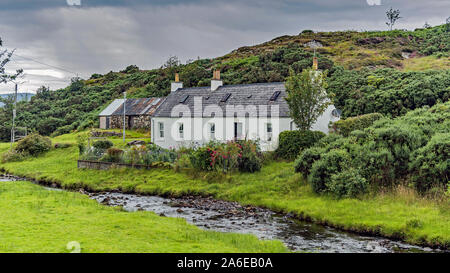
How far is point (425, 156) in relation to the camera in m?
19.5

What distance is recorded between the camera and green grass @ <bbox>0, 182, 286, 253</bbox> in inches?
441

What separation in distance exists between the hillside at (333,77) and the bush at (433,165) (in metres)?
16.2

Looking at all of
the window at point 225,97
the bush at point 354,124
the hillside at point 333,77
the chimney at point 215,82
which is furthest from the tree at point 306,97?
the chimney at point 215,82

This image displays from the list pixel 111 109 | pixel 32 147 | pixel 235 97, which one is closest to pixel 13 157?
pixel 32 147

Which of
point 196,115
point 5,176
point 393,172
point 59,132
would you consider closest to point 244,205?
point 393,172

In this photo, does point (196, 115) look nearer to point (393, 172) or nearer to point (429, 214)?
point (393, 172)

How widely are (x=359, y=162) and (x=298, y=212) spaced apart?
15.0ft

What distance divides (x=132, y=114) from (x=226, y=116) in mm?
25541

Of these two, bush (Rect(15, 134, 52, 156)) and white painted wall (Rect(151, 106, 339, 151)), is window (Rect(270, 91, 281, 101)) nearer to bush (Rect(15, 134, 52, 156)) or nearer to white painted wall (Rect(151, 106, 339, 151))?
white painted wall (Rect(151, 106, 339, 151))

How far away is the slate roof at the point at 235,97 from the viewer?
1305 inches

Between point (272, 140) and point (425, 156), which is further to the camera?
point (272, 140)

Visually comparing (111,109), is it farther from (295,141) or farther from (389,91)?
(389,91)

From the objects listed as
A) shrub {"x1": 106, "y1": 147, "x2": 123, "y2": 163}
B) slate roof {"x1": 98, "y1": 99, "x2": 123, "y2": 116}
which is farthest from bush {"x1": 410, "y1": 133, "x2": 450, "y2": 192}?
slate roof {"x1": 98, "y1": 99, "x2": 123, "y2": 116}
